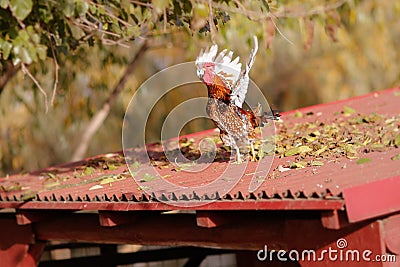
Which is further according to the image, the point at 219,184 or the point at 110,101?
the point at 110,101

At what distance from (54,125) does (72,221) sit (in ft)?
30.1

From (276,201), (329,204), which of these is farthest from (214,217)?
(329,204)

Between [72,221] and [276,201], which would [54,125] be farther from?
[276,201]

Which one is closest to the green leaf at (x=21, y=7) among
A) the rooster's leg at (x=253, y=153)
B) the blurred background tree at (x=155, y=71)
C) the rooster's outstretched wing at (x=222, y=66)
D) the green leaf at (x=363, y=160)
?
the rooster's outstretched wing at (x=222, y=66)

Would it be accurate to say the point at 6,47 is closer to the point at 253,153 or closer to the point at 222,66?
the point at 222,66

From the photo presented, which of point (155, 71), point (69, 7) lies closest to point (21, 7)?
point (69, 7)

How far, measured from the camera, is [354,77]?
48.1ft

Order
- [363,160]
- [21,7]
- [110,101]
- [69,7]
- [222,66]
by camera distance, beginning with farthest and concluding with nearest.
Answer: [110,101] → [222,66] → [69,7] → [21,7] → [363,160]

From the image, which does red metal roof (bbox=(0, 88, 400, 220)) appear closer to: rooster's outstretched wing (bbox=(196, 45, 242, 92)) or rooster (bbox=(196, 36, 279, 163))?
rooster (bbox=(196, 36, 279, 163))

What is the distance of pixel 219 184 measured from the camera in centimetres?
452

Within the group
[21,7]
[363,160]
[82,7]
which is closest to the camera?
[363,160]

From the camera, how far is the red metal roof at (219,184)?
150 inches

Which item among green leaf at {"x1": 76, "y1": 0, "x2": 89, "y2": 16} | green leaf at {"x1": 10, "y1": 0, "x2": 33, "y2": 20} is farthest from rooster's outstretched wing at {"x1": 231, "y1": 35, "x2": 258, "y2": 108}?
green leaf at {"x1": 10, "y1": 0, "x2": 33, "y2": 20}

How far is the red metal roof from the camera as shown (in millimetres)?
3803
